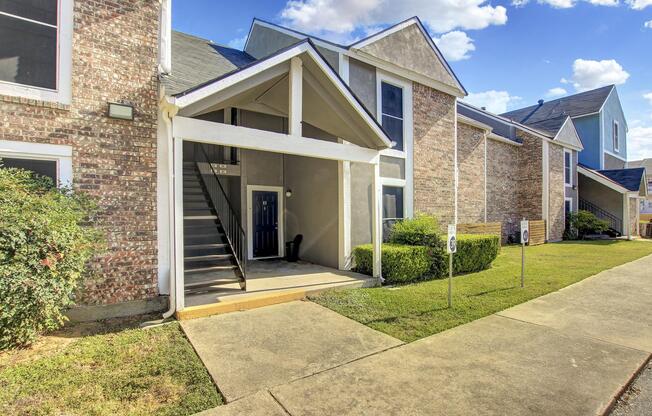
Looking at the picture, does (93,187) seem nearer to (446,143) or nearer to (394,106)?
(394,106)

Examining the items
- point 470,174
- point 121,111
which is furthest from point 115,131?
point 470,174

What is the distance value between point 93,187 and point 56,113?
1.24 meters

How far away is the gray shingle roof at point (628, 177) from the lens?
810 inches

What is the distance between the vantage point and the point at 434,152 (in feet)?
38.1

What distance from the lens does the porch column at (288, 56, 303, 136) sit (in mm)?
6340

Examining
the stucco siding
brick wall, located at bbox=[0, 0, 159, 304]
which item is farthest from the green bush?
the stucco siding

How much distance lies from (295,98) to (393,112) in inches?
196

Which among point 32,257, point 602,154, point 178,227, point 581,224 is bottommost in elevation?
point 581,224

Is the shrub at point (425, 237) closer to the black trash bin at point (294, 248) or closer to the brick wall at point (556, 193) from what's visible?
the black trash bin at point (294, 248)

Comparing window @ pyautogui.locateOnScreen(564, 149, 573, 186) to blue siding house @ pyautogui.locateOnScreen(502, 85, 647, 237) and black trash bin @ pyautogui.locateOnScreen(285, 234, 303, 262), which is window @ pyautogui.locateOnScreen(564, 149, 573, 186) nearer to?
blue siding house @ pyautogui.locateOnScreen(502, 85, 647, 237)

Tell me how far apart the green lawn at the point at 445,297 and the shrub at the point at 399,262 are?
0.39 meters

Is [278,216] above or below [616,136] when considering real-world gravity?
below

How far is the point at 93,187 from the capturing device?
17.9 ft

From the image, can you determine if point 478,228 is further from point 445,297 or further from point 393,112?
point 445,297
